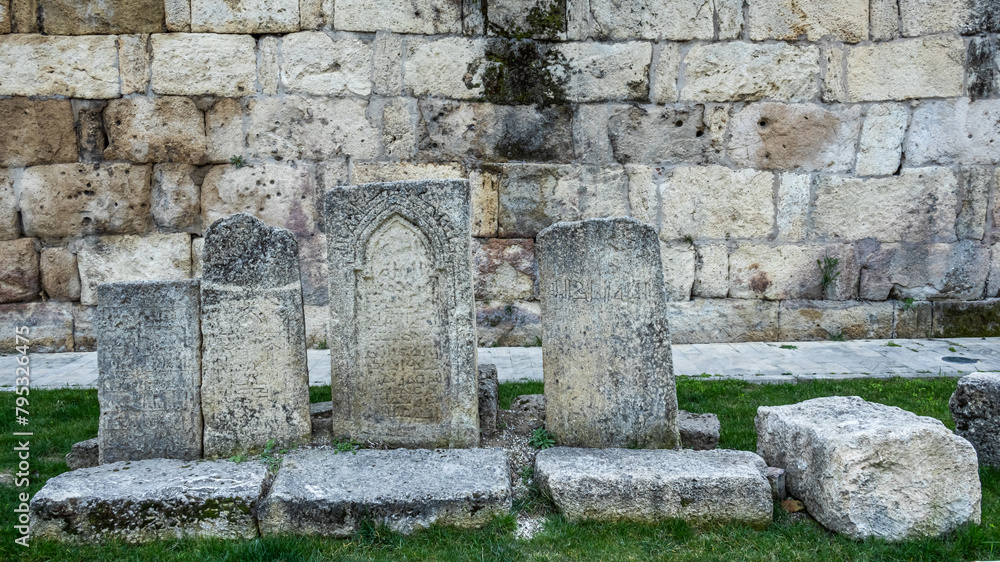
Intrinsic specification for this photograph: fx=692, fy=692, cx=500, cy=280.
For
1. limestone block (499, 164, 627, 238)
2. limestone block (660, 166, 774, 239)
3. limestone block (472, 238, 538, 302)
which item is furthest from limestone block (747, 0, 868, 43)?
limestone block (472, 238, 538, 302)

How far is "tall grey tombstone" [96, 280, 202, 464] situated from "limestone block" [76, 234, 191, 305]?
3.00m

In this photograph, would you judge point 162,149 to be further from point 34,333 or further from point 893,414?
point 893,414

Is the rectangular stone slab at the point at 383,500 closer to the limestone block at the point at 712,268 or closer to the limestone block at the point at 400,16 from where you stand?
the limestone block at the point at 712,268

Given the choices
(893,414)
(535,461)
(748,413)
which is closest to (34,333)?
(535,461)

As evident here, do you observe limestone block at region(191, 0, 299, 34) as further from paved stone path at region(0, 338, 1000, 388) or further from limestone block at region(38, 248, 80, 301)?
paved stone path at region(0, 338, 1000, 388)

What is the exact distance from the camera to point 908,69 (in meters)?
6.47

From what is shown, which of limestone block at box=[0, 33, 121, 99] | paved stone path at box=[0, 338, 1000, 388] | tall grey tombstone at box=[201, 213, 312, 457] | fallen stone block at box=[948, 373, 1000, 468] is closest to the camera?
fallen stone block at box=[948, 373, 1000, 468]

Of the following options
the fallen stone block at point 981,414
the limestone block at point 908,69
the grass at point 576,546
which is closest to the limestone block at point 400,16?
the limestone block at point 908,69

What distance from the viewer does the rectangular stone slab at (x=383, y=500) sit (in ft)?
9.92

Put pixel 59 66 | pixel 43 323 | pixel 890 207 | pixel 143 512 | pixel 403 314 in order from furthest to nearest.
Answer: pixel 890 207 < pixel 43 323 < pixel 59 66 < pixel 403 314 < pixel 143 512

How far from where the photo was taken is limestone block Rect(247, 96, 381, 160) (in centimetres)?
641

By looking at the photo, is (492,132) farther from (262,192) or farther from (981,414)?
(981,414)

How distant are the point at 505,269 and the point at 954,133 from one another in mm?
4433

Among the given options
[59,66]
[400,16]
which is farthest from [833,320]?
[59,66]
